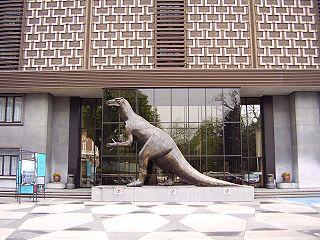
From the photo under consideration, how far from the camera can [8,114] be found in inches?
849

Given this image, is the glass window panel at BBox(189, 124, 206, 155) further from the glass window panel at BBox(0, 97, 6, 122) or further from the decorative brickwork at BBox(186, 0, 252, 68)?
the glass window panel at BBox(0, 97, 6, 122)

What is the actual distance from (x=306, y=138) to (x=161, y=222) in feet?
47.6

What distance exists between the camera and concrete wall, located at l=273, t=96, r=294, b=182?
21.8 m

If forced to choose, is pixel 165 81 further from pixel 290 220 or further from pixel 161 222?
pixel 290 220

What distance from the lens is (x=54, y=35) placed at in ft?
71.9

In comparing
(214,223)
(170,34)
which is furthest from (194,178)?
(170,34)

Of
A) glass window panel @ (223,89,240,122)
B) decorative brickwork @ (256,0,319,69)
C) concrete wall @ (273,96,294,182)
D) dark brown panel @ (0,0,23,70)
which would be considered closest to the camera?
glass window panel @ (223,89,240,122)

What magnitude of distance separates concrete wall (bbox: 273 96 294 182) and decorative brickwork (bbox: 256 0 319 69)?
2491 mm

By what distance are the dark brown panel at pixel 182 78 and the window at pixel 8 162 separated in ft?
14.9

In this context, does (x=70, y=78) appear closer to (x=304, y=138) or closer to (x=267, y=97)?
(x=267, y=97)

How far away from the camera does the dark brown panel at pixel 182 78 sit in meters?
19.8

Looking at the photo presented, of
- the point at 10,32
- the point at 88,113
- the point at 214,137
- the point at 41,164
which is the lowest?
the point at 41,164

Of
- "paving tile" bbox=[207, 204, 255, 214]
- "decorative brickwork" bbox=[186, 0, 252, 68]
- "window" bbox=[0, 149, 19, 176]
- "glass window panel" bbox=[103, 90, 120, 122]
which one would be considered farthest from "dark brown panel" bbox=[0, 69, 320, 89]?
"paving tile" bbox=[207, 204, 255, 214]

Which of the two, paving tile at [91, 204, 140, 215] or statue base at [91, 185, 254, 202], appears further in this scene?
statue base at [91, 185, 254, 202]
